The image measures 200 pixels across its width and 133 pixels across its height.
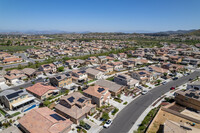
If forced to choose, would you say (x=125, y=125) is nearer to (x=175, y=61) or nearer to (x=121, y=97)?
(x=121, y=97)

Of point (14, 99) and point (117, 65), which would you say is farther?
point (117, 65)

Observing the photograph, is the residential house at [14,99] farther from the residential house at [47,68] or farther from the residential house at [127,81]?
the residential house at [127,81]

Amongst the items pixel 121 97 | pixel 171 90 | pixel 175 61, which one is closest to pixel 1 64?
pixel 121 97

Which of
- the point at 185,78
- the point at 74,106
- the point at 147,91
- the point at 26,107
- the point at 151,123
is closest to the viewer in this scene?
the point at 151,123

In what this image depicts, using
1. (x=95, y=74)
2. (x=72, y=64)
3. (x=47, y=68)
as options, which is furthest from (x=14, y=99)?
(x=72, y=64)

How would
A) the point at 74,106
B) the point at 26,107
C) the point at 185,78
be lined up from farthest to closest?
1. the point at 185,78
2. the point at 26,107
3. the point at 74,106

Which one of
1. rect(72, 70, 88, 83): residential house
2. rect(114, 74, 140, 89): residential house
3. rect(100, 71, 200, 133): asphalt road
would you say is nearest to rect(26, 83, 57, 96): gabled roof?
rect(72, 70, 88, 83): residential house

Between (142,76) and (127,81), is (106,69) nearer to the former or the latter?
(127,81)
